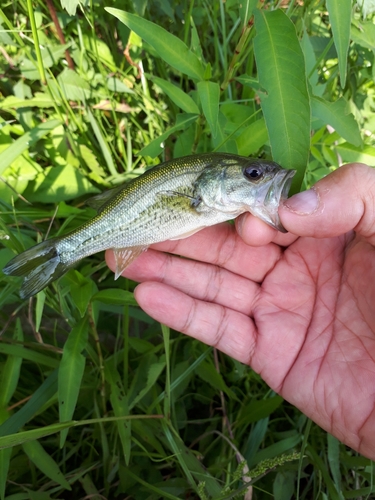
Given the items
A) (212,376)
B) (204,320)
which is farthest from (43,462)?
(204,320)

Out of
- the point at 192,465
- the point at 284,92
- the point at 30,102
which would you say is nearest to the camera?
the point at 284,92

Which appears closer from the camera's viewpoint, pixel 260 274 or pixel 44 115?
pixel 260 274

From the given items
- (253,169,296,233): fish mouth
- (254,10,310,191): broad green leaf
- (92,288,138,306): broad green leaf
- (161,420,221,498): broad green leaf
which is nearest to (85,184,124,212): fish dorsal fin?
(92,288,138,306): broad green leaf

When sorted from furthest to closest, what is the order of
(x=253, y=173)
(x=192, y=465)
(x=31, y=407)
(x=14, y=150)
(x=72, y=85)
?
(x=72, y=85), (x=14, y=150), (x=192, y=465), (x=31, y=407), (x=253, y=173)

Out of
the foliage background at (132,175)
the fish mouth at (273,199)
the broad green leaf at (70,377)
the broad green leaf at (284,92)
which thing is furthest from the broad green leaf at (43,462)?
the broad green leaf at (284,92)

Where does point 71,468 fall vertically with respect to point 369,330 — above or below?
below

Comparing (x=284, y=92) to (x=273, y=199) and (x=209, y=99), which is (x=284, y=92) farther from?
(x=273, y=199)

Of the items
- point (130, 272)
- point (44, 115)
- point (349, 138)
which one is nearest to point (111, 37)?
point (44, 115)

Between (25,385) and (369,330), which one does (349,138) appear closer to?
(369,330)
